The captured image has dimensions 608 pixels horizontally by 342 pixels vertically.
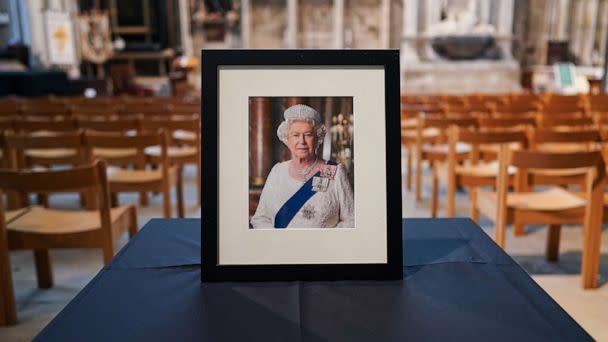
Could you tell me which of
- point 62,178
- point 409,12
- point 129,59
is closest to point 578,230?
point 62,178

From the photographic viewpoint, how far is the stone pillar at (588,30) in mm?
14492

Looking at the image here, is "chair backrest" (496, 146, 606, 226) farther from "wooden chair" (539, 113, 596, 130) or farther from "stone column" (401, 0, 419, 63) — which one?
"stone column" (401, 0, 419, 63)

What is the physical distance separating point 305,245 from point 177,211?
3413 millimetres

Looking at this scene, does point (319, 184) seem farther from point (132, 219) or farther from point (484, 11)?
point (484, 11)

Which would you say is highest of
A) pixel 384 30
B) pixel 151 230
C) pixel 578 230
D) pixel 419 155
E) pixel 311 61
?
pixel 384 30

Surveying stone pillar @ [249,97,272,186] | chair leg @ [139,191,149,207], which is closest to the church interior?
stone pillar @ [249,97,272,186]

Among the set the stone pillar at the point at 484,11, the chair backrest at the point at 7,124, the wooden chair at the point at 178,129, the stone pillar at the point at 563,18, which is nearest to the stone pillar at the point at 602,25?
the stone pillar at the point at 563,18

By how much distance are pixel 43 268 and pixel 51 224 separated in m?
0.43

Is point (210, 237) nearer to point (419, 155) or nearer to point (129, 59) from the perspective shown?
point (419, 155)

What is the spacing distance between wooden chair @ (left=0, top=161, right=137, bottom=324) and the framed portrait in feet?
4.36

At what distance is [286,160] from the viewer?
3.23 feet

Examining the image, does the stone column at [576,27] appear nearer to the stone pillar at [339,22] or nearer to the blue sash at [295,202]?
the stone pillar at [339,22]

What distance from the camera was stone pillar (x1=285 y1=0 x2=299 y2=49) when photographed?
15398mm

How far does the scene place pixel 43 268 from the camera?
2.82m
